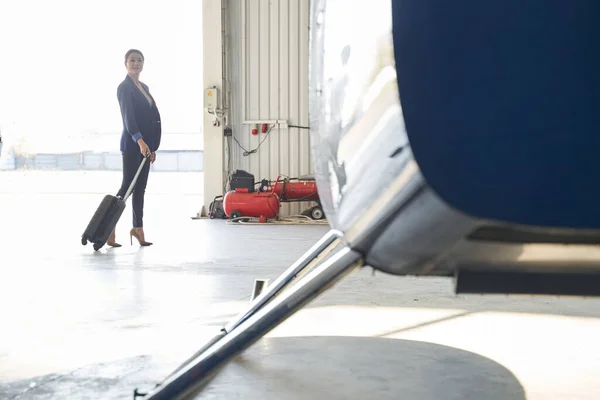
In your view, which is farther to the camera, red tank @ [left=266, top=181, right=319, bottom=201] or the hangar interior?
red tank @ [left=266, top=181, right=319, bottom=201]

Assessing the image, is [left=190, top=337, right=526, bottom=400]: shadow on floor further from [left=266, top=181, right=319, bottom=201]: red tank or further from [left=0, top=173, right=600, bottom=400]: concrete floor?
[left=266, top=181, right=319, bottom=201]: red tank

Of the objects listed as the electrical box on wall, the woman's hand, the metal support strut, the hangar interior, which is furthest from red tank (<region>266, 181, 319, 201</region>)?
the metal support strut

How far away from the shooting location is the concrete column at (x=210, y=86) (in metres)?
7.22

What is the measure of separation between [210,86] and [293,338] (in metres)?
5.73

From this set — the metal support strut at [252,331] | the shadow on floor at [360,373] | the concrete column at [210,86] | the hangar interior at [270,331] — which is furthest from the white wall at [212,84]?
the metal support strut at [252,331]

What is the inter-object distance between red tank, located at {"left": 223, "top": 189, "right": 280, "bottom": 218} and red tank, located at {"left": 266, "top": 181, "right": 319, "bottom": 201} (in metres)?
0.14

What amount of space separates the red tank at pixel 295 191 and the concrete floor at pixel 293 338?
10.6ft

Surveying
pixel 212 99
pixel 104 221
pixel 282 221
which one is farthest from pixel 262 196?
pixel 104 221

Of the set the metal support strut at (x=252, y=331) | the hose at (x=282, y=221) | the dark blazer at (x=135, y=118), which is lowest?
the hose at (x=282, y=221)

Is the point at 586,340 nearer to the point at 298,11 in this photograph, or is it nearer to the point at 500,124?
the point at 500,124

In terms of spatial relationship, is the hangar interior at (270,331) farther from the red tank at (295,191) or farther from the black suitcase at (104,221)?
the red tank at (295,191)

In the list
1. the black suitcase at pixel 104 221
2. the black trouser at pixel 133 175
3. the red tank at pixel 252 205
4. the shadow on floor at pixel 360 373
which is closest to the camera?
the shadow on floor at pixel 360 373

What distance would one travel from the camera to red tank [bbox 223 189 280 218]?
21.3ft

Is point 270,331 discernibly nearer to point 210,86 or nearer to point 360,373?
point 360,373
